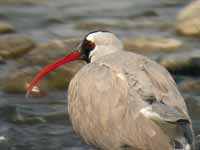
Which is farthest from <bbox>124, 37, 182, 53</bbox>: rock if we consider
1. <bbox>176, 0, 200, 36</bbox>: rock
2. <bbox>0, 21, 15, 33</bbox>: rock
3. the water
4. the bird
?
the bird

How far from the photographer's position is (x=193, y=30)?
44.5 feet

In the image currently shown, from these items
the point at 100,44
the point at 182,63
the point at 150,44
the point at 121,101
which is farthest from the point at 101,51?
the point at 150,44

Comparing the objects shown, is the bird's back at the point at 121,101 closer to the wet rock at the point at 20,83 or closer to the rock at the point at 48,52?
the wet rock at the point at 20,83

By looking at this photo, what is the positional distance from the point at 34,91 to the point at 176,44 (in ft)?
9.92

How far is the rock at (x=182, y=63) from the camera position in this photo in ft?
37.8

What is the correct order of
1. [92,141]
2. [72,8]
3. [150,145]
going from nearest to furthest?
[150,145] < [92,141] < [72,8]

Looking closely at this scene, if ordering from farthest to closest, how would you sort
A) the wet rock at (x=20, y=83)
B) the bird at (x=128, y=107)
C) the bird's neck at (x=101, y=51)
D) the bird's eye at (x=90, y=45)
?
the wet rock at (x=20, y=83) → the bird's eye at (x=90, y=45) → the bird's neck at (x=101, y=51) → the bird at (x=128, y=107)

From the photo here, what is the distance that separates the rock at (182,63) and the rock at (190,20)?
1.75 meters

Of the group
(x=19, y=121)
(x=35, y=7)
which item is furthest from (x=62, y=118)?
(x=35, y=7)

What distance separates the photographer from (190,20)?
13844mm

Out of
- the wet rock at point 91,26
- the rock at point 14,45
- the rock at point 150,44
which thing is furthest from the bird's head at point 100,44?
the wet rock at point 91,26

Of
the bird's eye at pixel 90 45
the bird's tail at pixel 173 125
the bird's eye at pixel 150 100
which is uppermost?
the bird's eye at pixel 90 45

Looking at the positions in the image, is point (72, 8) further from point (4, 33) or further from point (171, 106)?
point (171, 106)

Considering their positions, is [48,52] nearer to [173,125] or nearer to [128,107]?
[128,107]
